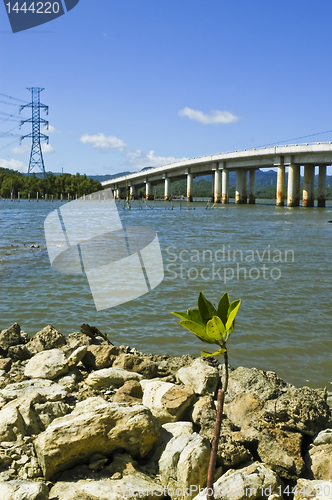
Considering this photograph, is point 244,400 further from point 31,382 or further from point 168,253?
point 168,253

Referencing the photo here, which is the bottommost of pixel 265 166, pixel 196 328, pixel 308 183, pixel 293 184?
pixel 196 328

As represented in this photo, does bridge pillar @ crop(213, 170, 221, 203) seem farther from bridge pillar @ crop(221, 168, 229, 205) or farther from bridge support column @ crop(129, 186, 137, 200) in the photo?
bridge support column @ crop(129, 186, 137, 200)

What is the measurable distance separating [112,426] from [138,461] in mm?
366

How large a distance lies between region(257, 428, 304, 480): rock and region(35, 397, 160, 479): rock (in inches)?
33.7

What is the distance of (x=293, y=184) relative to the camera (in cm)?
5866

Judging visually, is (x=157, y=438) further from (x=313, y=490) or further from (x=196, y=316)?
(x=196, y=316)

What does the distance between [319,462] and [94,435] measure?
5.60 feet

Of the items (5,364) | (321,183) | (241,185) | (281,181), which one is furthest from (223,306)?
(241,185)

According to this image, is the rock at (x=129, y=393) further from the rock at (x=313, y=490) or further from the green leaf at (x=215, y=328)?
the green leaf at (x=215, y=328)

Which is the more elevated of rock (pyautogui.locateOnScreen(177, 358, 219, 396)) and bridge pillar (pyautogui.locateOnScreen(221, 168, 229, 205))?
bridge pillar (pyautogui.locateOnScreen(221, 168, 229, 205))

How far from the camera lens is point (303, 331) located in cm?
763

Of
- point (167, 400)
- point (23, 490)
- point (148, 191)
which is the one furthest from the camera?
point (148, 191)

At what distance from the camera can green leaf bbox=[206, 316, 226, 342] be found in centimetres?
193

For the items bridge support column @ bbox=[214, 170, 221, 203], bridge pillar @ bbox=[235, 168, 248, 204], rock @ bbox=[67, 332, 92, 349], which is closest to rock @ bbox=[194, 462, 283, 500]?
rock @ bbox=[67, 332, 92, 349]
